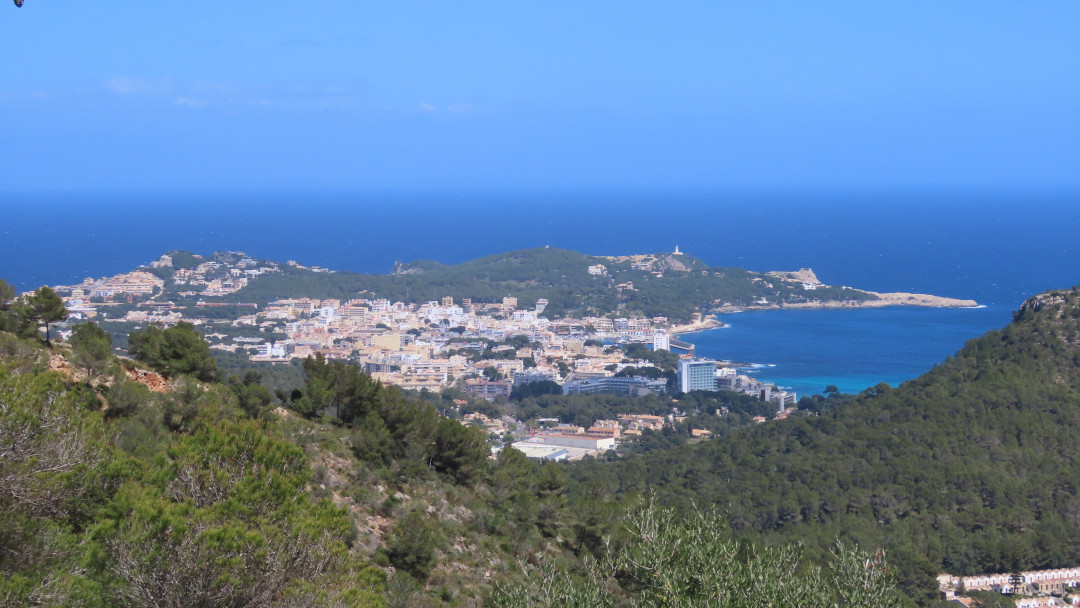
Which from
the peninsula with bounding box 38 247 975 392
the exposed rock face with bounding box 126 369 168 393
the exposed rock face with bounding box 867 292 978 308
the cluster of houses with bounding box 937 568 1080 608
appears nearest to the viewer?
the exposed rock face with bounding box 126 369 168 393

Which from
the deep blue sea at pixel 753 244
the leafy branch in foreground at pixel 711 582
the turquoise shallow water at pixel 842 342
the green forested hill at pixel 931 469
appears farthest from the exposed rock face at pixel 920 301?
the leafy branch in foreground at pixel 711 582

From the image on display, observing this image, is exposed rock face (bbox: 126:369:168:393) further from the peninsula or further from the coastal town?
the peninsula

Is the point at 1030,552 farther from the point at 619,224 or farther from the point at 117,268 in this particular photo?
the point at 619,224

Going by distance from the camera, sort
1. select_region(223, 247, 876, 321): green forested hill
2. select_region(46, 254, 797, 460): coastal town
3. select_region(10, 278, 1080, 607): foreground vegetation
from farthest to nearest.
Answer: select_region(223, 247, 876, 321): green forested hill, select_region(46, 254, 797, 460): coastal town, select_region(10, 278, 1080, 607): foreground vegetation

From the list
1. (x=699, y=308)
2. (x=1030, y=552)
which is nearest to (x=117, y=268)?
(x=699, y=308)

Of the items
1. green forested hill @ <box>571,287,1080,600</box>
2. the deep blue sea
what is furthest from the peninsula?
green forested hill @ <box>571,287,1080,600</box>
